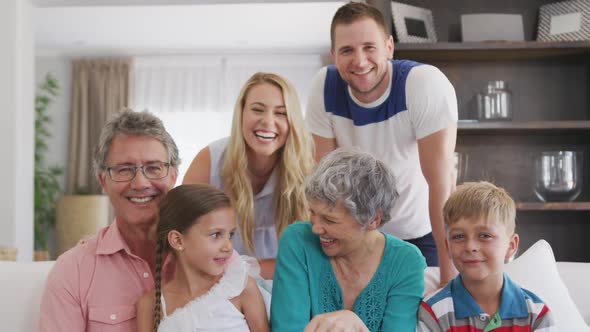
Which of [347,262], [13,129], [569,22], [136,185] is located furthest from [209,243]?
[13,129]

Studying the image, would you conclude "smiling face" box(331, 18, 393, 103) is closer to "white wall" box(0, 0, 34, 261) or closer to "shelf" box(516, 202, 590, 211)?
"shelf" box(516, 202, 590, 211)

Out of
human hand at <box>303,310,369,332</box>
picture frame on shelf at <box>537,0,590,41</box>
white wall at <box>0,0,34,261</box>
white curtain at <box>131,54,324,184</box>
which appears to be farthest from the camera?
white curtain at <box>131,54,324,184</box>

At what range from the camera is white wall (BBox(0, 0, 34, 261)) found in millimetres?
4594

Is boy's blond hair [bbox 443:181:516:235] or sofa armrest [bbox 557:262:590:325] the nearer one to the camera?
boy's blond hair [bbox 443:181:516:235]

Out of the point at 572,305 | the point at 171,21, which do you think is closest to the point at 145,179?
the point at 572,305

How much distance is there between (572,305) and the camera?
83.5 inches

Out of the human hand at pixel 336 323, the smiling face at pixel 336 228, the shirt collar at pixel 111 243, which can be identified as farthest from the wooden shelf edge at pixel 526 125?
the shirt collar at pixel 111 243

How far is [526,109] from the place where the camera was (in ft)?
12.7

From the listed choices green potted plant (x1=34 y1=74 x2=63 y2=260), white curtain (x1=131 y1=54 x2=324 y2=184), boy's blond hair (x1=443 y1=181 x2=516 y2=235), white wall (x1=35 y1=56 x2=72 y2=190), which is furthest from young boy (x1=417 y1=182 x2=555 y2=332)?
white wall (x1=35 y1=56 x2=72 y2=190)

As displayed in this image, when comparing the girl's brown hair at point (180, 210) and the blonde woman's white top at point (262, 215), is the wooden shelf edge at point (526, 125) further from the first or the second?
the girl's brown hair at point (180, 210)

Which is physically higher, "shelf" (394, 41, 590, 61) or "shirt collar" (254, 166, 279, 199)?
"shelf" (394, 41, 590, 61)

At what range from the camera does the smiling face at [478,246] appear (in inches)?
69.8

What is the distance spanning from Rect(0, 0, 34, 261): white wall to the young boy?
3.51 meters

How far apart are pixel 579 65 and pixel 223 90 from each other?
18.0 feet
